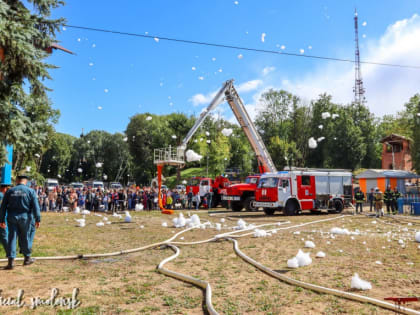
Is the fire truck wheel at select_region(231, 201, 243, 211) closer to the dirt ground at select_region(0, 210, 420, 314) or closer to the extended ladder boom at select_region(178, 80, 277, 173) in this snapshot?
the extended ladder boom at select_region(178, 80, 277, 173)

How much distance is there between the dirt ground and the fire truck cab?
30.9 ft

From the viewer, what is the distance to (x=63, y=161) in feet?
253

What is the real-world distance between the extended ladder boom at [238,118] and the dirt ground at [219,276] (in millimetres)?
14147

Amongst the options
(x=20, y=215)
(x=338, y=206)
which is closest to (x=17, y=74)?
(x=20, y=215)

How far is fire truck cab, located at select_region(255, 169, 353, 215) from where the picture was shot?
809 inches

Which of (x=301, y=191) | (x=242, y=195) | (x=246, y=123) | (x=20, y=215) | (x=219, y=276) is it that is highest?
(x=246, y=123)

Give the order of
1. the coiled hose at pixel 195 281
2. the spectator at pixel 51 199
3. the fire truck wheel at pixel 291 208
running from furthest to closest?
the spectator at pixel 51 199, the fire truck wheel at pixel 291 208, the coiled hose at pixel 195 281

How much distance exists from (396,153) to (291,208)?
45.8 m

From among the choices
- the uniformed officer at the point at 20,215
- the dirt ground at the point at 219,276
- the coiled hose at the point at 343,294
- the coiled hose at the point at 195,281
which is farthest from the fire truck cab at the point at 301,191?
the uniformed officer at the point at 20,215

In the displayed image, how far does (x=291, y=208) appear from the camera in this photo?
68.3 feet

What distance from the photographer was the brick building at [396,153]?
56.6 metres

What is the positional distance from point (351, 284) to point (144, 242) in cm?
678

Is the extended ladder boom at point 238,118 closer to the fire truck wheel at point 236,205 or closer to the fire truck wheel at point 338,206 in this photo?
the fire truck wheel at point 236,205

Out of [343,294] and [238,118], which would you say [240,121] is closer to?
[238,118]
